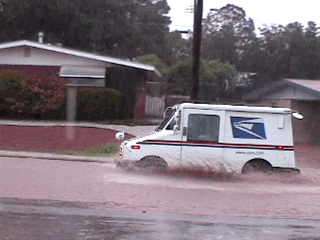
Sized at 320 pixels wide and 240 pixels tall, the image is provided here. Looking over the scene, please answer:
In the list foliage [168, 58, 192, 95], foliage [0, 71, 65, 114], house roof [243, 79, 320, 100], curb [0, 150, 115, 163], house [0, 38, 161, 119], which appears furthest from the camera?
foliage [168, 58, 192, 95]

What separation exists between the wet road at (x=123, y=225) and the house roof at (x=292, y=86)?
18.0 metres

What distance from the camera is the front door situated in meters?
15.1

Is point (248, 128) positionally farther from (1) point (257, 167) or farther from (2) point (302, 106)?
(2) point (302, 106)

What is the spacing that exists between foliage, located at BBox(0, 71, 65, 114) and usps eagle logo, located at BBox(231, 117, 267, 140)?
16.1m

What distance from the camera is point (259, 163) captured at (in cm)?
1543

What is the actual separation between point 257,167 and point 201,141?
1.67 m

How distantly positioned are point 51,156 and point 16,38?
29.9m

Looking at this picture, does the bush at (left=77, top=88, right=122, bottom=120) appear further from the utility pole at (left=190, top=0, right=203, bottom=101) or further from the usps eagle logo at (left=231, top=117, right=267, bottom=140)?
the usps eagle logo at (left=231, top=117, right=267, bottom=140)

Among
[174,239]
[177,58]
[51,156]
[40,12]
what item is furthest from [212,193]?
[177,58]

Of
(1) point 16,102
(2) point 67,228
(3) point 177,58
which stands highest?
(3) point 177,58

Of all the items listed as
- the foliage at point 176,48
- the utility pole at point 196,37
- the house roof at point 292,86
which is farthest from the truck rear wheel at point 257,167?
the foliage at point 176,48

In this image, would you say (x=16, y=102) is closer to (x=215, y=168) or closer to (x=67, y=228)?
(x=215, y=168)

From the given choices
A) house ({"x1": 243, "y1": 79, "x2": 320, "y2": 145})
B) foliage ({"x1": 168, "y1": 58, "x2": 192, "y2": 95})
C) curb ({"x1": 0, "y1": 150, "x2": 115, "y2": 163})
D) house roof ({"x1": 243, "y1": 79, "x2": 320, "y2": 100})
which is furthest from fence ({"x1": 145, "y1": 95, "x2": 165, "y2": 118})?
curb ({"x1": 0, "y1": 150, "x2": 115, "y2": 163})

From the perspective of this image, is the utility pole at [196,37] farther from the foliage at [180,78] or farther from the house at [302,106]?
the foliage at [180,78]
